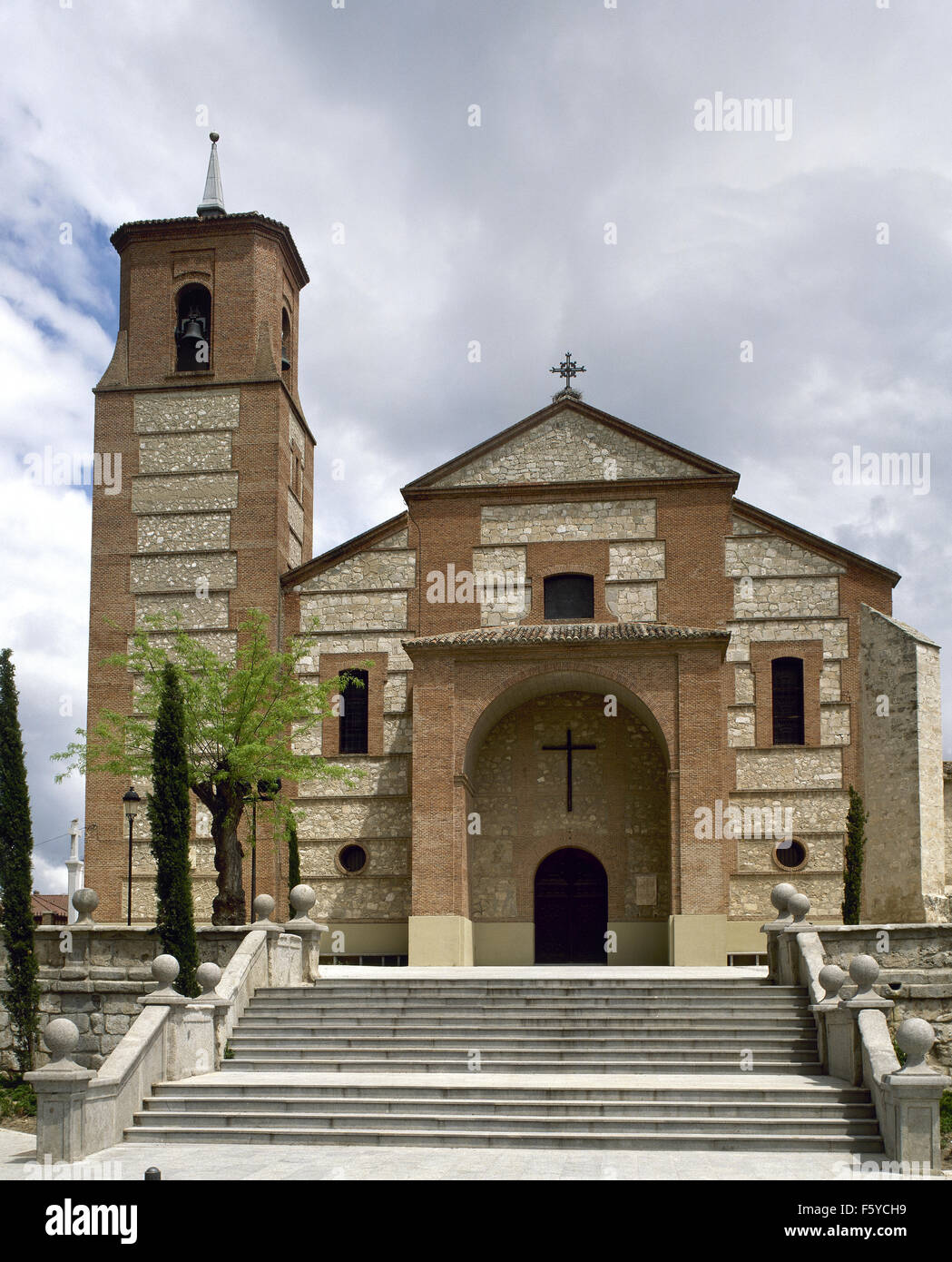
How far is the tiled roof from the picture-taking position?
24719 mm

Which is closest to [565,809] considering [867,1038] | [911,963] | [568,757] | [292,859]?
[568,757]

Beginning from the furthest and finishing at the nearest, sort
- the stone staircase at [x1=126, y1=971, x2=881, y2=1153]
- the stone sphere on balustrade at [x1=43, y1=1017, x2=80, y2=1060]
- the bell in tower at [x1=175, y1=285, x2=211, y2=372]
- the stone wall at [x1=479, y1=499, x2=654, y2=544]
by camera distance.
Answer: the bell in tower at [x1=175, y1=285, x2=211, y2=372] < the stone wall at [x1=479, y1=499, x2=654, y2=544] < the stone staircase at [x1=126, y1=971, x2=881, y2=1153] < the stone sphere on balustrade at [x1=43, y1=1017, x2=80, y2=1060]

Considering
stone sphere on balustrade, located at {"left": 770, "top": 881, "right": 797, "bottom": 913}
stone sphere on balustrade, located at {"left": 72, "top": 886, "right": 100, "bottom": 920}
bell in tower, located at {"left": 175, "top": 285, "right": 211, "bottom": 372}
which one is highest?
bell in tower, located at {"left": 175, "top": 285, "right": 211, "bottom": 372}

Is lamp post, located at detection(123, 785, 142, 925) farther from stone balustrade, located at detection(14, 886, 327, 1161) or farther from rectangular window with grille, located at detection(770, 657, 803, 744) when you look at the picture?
rectangular window with grille, located at detection(770, 657, 803, 744)

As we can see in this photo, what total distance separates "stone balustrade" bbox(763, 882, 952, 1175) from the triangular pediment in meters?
11.2

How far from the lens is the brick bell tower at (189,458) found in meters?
28.3

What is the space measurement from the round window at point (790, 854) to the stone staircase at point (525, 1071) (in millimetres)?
Answer: 7420

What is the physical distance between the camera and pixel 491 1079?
14.7 metres

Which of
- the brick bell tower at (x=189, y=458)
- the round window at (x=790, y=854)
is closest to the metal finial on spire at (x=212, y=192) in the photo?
the brick bell tower at (x=189, y=458)

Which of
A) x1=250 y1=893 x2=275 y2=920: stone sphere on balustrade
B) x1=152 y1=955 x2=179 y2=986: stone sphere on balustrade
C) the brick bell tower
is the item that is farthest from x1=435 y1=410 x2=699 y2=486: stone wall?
Result: x1=152 y1=955 x2=179 y2=986: stone sphere on balustrade

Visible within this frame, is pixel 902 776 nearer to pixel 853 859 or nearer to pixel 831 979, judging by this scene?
pixel 853 859

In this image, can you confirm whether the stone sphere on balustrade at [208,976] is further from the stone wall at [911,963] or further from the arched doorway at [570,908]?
the arched doorway at [570,908]

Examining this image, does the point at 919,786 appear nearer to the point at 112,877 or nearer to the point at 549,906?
the point at 549,906

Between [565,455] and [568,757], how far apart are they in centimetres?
655
